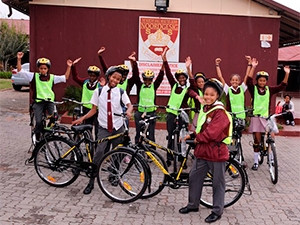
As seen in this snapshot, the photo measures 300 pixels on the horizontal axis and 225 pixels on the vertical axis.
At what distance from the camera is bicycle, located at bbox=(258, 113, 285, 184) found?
6.51m

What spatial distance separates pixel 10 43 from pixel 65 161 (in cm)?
3077

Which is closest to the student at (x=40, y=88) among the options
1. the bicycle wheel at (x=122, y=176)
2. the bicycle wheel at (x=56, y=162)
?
the bicycle wheel at (x=56, y=162)

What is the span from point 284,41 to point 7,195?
1649 centimetres

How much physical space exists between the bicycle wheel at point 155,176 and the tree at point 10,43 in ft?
103

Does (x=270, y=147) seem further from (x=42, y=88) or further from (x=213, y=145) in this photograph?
(x=42, y=88)

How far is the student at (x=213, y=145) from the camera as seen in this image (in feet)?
15.5

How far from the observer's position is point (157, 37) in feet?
42.8

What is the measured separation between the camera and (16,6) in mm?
14297

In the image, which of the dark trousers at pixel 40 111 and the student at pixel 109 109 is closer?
the student at pixel 109 109

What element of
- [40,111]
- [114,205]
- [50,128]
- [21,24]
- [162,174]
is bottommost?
[114,205]

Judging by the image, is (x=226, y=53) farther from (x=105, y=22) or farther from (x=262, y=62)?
(x=105, y=22)

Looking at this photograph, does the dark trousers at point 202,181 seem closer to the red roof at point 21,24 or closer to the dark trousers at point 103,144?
the dark trousers at point 103,144

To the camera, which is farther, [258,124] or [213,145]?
[258,124]

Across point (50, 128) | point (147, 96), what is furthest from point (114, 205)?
point (147, 96)
